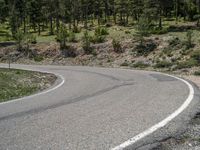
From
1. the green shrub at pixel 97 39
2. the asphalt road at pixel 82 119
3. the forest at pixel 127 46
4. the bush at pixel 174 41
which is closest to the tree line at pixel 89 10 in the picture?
the forest at pixel 127 46

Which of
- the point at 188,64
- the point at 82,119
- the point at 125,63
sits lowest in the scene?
the point at 125,63

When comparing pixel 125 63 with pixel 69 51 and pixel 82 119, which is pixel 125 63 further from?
pixel 82 119

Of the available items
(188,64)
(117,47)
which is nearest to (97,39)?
(117,47)

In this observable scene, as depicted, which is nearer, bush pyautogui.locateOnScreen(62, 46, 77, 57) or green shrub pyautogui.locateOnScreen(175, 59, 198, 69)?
green shrub pyautogui.locateOnScreen(175, 59, 198, 69)

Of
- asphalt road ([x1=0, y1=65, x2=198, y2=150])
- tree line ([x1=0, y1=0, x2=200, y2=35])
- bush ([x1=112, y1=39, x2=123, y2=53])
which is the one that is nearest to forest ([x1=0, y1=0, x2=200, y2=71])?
bush ([x1=112, y1=39, x2=123, y2=53])

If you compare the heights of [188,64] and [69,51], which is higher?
[188,64]

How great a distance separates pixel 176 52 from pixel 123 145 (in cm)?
3150

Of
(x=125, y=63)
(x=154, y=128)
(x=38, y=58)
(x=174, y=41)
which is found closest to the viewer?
(x=154, y=128)

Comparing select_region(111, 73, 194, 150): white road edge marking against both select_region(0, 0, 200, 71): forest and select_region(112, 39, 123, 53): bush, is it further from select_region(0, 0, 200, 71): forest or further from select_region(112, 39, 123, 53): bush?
select_region(112, 39, 123, 53): bush

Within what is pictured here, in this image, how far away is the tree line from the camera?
63728mm

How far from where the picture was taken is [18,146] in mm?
6363

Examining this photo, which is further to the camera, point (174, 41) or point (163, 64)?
point (174, 41)

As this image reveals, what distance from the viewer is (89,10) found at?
291 feet

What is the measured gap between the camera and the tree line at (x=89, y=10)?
6373 cm
